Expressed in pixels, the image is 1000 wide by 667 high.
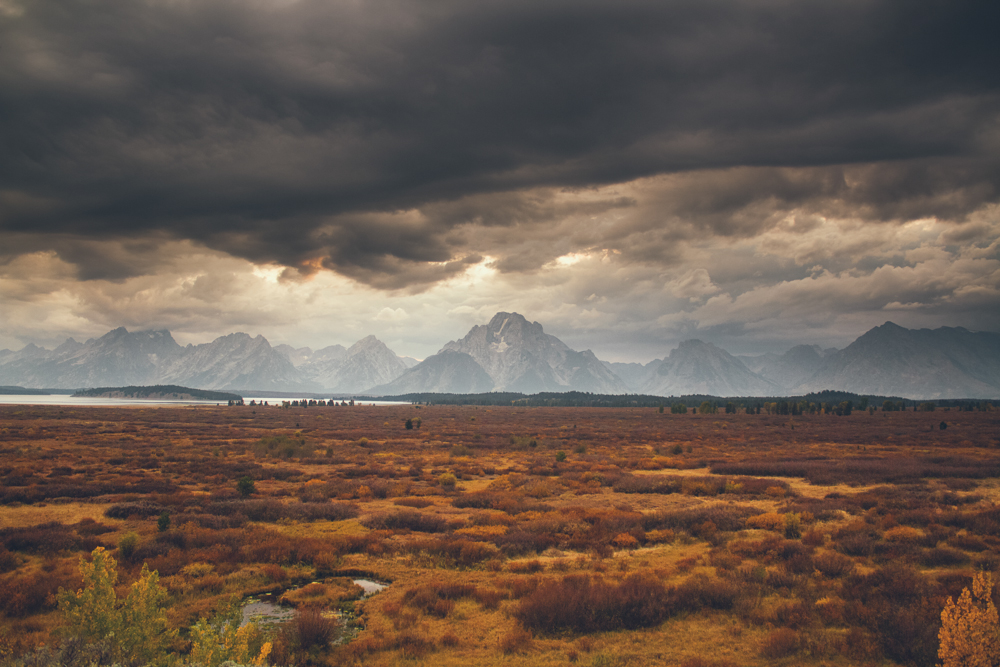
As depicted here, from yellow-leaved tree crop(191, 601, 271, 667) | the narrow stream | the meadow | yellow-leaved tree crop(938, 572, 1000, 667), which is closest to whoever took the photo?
yellow-leaved tree crop(191, 601, 271, 667)

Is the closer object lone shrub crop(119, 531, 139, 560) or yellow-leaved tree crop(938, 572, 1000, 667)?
yellow-leaved tree crop(938, 572, 1000, 667)

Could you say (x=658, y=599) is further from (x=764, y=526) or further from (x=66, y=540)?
(x=66, y=540)

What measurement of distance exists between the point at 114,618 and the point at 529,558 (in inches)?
501

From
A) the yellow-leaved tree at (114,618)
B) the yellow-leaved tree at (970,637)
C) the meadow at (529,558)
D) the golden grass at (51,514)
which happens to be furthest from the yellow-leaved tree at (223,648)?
the golden grass at (51,514)

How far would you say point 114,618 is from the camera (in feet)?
27.2

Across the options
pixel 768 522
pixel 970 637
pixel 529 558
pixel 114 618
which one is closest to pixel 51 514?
pixel 114 618

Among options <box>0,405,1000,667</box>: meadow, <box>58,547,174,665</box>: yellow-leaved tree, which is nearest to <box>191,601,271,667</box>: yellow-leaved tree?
<box>0,405,1000,667</box>: meadow

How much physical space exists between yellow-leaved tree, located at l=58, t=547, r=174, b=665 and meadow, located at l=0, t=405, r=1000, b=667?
0.42 meters

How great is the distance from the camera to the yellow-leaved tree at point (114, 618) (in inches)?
321

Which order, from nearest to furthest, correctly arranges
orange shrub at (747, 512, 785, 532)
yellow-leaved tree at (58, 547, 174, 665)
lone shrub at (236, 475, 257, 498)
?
yellow-leaved tree at (58, 547, 174, 665)
orange shrub at (747, 512, 785, 532)
lone shrub at (236, 475, 257, 498)

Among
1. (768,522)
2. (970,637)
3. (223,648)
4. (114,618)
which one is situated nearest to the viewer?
(223,648)

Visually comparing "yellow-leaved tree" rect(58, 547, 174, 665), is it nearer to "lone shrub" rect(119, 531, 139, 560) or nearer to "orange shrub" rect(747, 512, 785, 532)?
"lone shrub" rect(119, 531, 139, 560)

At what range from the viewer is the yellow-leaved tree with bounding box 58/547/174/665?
26.8ft

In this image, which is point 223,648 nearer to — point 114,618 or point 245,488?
point 114,618
